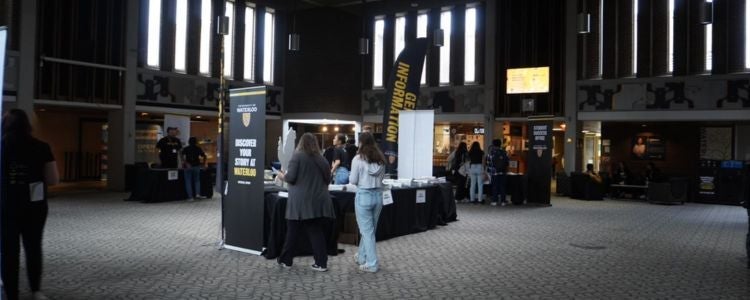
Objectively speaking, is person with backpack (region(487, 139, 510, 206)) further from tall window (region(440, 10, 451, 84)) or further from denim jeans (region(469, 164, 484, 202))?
tall window (region(440, 10, 451, 84))

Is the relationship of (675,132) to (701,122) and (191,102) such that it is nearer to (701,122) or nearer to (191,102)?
(701,122)

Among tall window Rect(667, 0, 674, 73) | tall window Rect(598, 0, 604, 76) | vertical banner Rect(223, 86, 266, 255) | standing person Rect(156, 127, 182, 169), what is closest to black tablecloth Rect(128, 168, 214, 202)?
standing person Rect(156, 127, 182, 169)

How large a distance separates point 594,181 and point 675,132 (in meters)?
3.05

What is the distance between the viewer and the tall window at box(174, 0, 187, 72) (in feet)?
54.0

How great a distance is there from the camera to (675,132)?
16.0 m

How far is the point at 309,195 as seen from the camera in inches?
222

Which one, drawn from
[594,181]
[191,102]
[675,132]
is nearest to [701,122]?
[675,132]

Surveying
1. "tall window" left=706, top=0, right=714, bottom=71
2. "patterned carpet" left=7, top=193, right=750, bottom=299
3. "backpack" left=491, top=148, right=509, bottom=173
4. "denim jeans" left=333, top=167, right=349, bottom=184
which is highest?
"tall window" left=706, top=0, right=714, bottom=71

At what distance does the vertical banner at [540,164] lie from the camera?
43.1 feet

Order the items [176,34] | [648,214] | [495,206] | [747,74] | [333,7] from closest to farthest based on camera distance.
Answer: [648,214]
[495,206]
[747,74]
[176,34]
[333,7]

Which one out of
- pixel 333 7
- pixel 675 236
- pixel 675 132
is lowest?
pixel 675 236

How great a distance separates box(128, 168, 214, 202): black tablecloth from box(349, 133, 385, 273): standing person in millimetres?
7570

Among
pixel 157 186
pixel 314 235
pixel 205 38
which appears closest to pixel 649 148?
pixel 157 186

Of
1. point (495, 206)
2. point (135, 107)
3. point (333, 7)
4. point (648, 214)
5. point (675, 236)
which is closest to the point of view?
point (675, 236)
